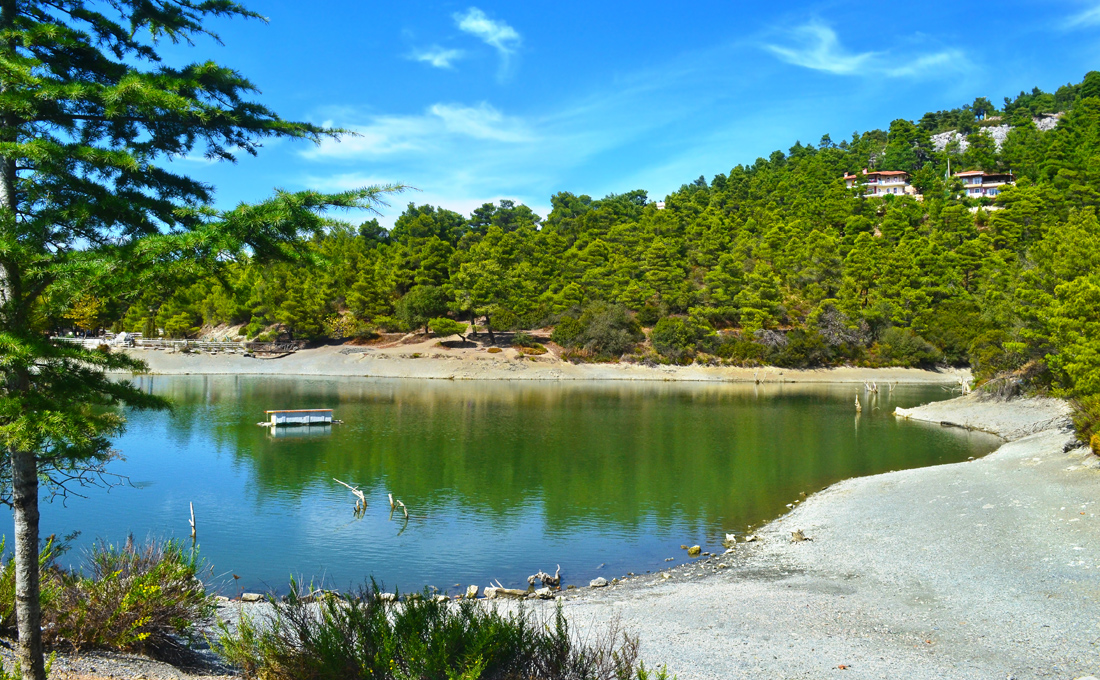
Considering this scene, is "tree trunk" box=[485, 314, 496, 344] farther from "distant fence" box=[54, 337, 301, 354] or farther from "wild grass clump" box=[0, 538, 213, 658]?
"wild grass clump" box=[0, 538, 213, 658]

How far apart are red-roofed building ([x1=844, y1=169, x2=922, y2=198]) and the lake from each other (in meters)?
79.8

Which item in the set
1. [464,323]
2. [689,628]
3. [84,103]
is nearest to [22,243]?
[84,103]

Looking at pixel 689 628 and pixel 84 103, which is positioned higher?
pixel 84 103

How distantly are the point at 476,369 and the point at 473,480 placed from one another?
138ft

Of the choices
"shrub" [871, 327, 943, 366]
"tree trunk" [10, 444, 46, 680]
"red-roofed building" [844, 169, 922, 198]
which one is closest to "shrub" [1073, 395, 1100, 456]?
"tree trunk" [10, 444, 46, 680]

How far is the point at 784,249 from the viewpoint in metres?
76.9

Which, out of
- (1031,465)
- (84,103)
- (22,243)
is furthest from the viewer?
(1031,465)

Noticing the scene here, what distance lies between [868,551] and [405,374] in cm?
5375

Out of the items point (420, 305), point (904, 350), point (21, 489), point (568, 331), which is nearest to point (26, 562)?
point (21, 489)

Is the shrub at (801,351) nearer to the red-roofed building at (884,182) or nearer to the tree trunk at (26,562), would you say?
the red-roofed building at (884,182)

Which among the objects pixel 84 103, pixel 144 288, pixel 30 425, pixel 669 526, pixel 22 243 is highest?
pixel 84 103

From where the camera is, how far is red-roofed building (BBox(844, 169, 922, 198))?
373 ft

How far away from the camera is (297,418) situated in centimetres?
3425

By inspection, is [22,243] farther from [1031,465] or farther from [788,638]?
[1031,465]
